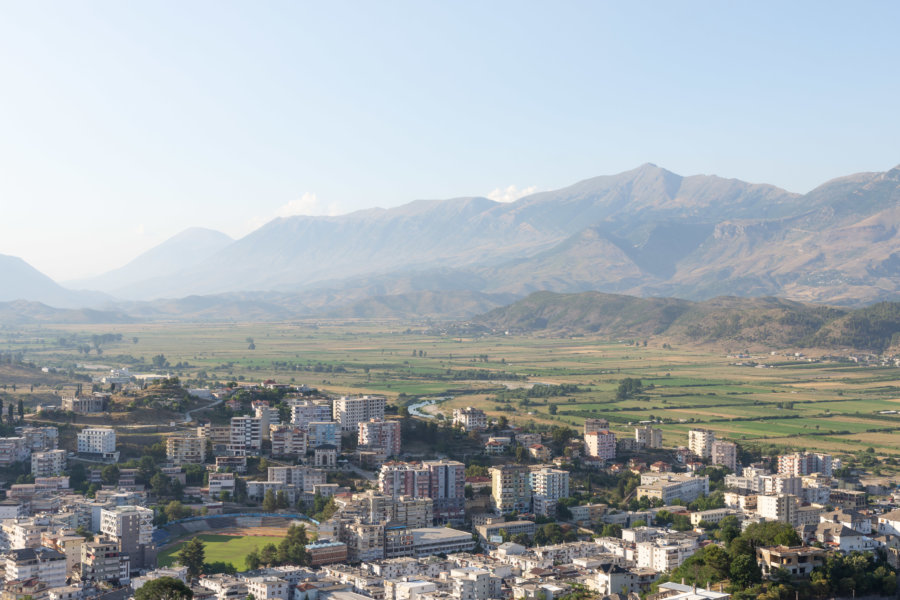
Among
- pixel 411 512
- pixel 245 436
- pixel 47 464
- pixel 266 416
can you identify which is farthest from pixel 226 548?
pixel 266 416

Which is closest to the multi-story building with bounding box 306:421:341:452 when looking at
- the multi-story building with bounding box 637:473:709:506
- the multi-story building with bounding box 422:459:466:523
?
the multi-story building with bounding box 422:459:466:523

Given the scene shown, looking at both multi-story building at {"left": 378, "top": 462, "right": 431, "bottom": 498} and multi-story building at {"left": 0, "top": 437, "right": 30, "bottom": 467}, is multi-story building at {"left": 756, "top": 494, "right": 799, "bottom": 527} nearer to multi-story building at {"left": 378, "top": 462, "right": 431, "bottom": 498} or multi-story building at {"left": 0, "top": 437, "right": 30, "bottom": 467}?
multi-story building at {"left": 378, "top": 462, "right": 431, "bottom": 498}

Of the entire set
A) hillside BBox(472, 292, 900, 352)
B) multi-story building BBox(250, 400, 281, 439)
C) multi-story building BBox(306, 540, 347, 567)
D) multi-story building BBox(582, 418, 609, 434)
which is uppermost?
hillside BBox(472, 292, 900, 352)

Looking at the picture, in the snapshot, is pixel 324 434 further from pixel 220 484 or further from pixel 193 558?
pixel 193 558

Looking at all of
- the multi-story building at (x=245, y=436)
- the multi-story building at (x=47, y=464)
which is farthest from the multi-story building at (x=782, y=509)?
the multi-story building at (x=47, y=464)

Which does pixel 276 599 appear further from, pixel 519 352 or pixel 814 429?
pixel 519 352
